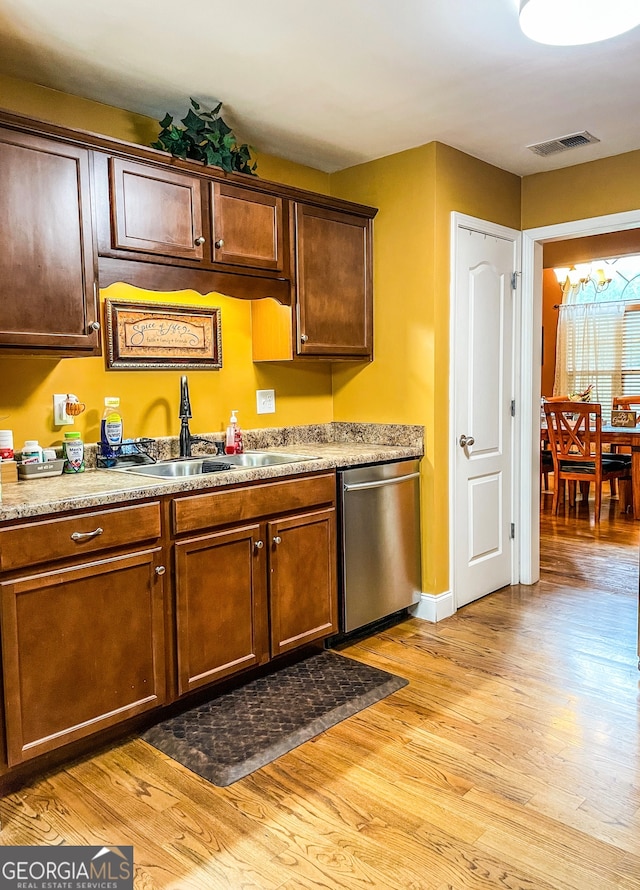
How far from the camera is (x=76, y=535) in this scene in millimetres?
2096

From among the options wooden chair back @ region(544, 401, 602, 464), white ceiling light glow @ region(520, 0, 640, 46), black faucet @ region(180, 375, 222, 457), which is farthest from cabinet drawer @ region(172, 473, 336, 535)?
wooden chair back @ region(544, 401, 602, 464)

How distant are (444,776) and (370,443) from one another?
6.25 feet

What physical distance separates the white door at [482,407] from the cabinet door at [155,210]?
54.9 inches

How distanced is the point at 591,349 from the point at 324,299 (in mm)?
5785

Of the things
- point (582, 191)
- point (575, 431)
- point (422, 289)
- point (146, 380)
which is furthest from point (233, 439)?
point (575, 431)

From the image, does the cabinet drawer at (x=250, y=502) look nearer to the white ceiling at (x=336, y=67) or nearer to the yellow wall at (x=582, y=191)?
the white ceiling at (x=336, y=67)

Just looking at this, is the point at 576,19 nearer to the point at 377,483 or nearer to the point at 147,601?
the point at 377,483

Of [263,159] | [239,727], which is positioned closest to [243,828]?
[239,727]

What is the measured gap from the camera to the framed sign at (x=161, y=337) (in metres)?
2.83

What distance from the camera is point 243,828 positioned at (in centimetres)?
190

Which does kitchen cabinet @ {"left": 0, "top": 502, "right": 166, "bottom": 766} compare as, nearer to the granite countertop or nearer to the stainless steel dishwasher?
the granite countertop

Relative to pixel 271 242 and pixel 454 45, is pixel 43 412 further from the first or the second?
pixel 454 45

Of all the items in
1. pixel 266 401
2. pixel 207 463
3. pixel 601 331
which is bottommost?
pixel 207 463

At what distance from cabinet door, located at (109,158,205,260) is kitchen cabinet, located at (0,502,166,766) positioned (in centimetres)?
102
